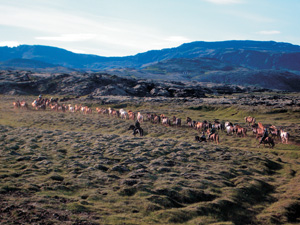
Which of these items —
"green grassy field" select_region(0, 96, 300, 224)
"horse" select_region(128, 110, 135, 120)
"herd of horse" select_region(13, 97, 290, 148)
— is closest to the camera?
"green grassy field" select_region(0, 96, 300, 224)

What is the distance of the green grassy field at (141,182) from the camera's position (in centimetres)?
1253

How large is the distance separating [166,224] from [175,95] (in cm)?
9305

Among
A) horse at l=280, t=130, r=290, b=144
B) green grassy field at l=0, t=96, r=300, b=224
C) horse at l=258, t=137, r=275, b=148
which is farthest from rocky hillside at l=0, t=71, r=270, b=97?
green grassy field at l=0, t=96, r=300, b=224

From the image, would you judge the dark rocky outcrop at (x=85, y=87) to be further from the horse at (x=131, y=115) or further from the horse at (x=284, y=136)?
the horse at (x=284, y=136)

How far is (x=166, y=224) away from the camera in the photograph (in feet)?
38.9

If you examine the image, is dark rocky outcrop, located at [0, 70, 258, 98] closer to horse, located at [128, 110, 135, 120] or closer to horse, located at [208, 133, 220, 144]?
horse, located at [128, 110, 135, 120]

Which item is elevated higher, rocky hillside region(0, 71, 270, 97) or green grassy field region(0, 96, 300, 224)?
rocky hillside region(0, 71, 270, 97)

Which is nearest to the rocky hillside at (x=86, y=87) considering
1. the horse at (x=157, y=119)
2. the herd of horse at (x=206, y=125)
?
the herd of horse at (x=206, y=125)

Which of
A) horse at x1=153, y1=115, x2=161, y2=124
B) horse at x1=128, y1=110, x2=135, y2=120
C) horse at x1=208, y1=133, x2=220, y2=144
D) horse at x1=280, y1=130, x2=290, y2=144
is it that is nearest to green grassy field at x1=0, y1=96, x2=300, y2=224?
horse at x1=280, y1=130, x2=290, y2=144

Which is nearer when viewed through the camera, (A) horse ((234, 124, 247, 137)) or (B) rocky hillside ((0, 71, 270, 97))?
(A) horse ((234, 124, 247, 137))

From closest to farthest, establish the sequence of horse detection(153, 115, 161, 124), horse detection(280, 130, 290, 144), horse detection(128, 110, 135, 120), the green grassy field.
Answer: the green grassy field → horse detection(280, 130, 290, 144) → horse detection(153, 115, 161, 124) → horse detection(128, 110, 135, 120)

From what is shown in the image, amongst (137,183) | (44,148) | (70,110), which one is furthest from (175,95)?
(137,183)

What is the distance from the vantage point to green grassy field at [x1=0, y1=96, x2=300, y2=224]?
12531 mm

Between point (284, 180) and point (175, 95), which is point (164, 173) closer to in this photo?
point (284, 180)
